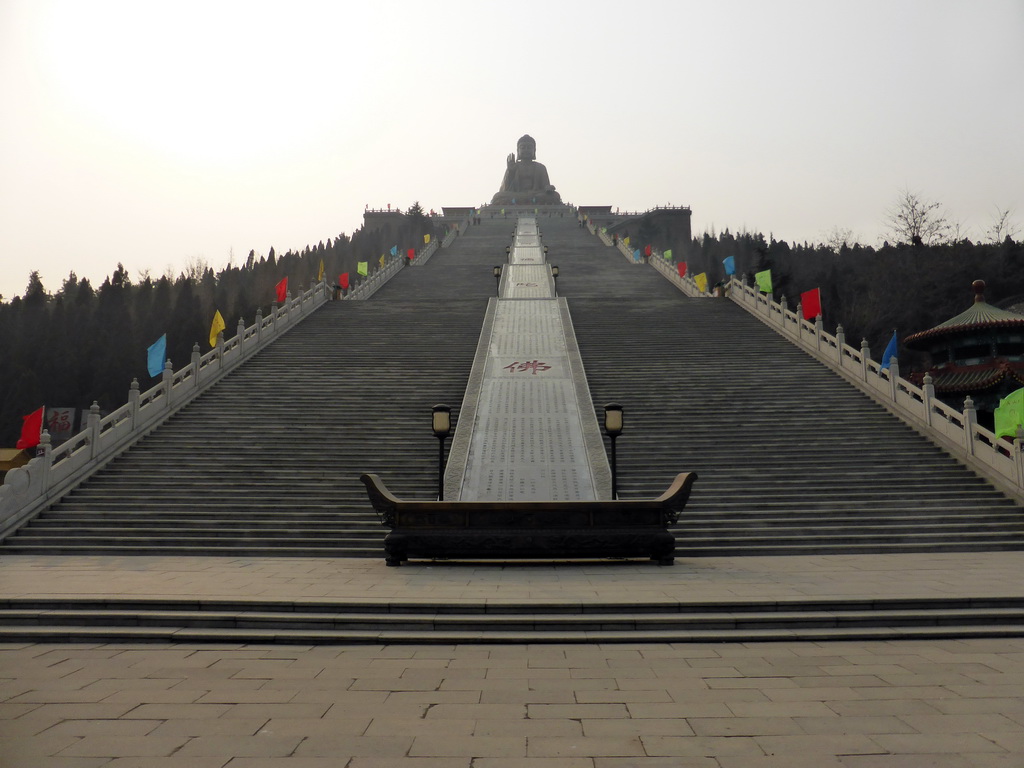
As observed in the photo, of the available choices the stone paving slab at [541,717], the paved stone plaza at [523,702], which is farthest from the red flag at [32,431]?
the stone paving slab at [541,717]

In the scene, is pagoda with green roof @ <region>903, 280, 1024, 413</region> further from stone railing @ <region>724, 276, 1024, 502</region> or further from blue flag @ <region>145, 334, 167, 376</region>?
blue flag @ <region>145, 334, 167, 376</region>

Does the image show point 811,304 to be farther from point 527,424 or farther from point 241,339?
point 241,339

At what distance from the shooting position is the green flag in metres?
11.9

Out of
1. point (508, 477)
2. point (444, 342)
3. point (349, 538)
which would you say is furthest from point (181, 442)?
point (444, 342)

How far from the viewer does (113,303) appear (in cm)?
5981

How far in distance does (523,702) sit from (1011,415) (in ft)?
37.6

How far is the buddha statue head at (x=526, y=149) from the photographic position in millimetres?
82625

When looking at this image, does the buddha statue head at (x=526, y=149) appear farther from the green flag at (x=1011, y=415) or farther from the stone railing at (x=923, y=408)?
the green flag at (x=1011, y=415)

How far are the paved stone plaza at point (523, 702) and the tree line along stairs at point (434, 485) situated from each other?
0.38 m

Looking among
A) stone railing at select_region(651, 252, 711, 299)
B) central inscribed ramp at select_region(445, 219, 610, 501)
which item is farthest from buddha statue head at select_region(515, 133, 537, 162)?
central inscribed ramp at select_region(445, 219, 610, 501)

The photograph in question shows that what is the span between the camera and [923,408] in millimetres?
13938

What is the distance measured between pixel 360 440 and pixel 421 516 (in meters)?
5.34

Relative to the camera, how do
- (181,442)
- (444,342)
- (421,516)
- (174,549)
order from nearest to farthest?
1. (421,516)
2. (174,549)
3. (181,442)
4. (444,342)

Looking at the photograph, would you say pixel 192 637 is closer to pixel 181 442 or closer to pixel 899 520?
pixel 181 442
